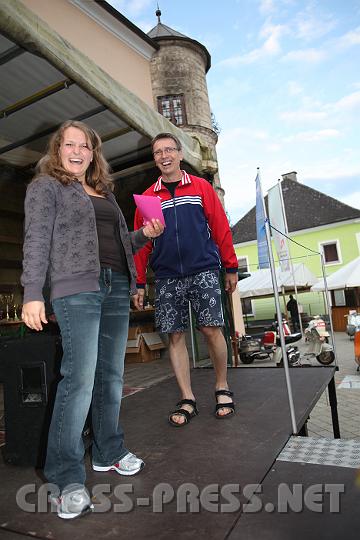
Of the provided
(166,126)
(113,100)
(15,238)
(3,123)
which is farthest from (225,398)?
(15,238)

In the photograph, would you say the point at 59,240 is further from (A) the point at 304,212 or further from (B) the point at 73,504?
(A) the point at 304,212

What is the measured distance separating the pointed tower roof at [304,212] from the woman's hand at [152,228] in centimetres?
2280

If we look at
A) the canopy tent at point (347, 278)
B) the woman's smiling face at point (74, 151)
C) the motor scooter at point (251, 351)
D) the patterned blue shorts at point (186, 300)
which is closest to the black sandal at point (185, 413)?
the patterned blue shorts at point (186, 300)

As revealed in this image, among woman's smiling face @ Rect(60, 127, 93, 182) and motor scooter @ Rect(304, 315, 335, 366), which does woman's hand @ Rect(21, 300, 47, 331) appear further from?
motor scooter @ Rect(304, 315, 335, 366)

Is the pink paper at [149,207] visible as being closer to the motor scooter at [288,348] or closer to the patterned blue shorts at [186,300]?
the patterned blue shorts at [186,300]

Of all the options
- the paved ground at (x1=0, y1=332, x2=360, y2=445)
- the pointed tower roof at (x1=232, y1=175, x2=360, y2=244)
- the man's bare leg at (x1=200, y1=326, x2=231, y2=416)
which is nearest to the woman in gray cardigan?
the man's bare leg at (x1=200, y1=326, x2=231, y2=416)

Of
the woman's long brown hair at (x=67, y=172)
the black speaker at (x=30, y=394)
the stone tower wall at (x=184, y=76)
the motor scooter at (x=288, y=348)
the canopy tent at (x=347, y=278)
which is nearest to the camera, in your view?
the woman's long brown hair at (x=67, y=172)

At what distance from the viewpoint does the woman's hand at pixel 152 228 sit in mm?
2072

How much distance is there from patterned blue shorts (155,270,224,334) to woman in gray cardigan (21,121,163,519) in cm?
77

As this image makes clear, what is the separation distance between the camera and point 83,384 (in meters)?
1.71

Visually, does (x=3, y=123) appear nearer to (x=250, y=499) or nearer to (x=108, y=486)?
(x=108, y=486)

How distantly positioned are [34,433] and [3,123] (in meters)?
4.21

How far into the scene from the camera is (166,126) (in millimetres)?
4520

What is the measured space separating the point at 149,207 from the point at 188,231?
72cm
